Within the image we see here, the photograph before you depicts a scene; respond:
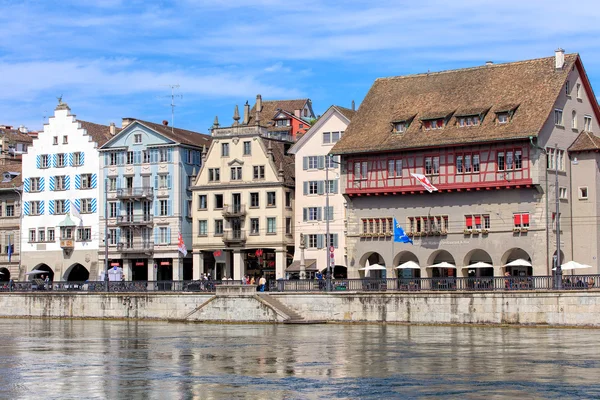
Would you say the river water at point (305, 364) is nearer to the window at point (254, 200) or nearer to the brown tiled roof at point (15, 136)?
the window at point (254, 200)

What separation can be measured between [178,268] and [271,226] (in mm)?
10267

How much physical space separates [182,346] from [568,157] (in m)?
36.2

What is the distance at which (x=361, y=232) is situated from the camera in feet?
277

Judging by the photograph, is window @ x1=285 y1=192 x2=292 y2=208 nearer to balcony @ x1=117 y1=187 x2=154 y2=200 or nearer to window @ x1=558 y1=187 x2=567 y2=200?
balcony @ x1=117 y1=187 x2=154 y2=200

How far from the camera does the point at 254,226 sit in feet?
316

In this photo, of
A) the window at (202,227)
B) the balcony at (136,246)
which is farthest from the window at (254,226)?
the balcony at (136,246)

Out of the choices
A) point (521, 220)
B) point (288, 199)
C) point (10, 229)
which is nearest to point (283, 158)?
point (288, 199)

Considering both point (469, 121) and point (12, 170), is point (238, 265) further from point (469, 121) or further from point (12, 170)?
point (12, 170)

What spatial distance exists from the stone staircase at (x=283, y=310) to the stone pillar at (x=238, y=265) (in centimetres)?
2027

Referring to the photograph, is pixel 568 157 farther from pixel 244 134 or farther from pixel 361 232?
pixel 244 134

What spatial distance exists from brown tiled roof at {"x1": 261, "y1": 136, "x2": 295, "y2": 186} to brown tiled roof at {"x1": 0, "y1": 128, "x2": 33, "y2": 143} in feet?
124

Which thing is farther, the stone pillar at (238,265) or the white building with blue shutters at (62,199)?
the white building with blue shutters at (62,199)

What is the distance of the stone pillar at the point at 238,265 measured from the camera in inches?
3789

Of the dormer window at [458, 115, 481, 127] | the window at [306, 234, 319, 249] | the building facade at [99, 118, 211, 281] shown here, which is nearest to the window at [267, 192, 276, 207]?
the window at [306, 234, 319, 249]
